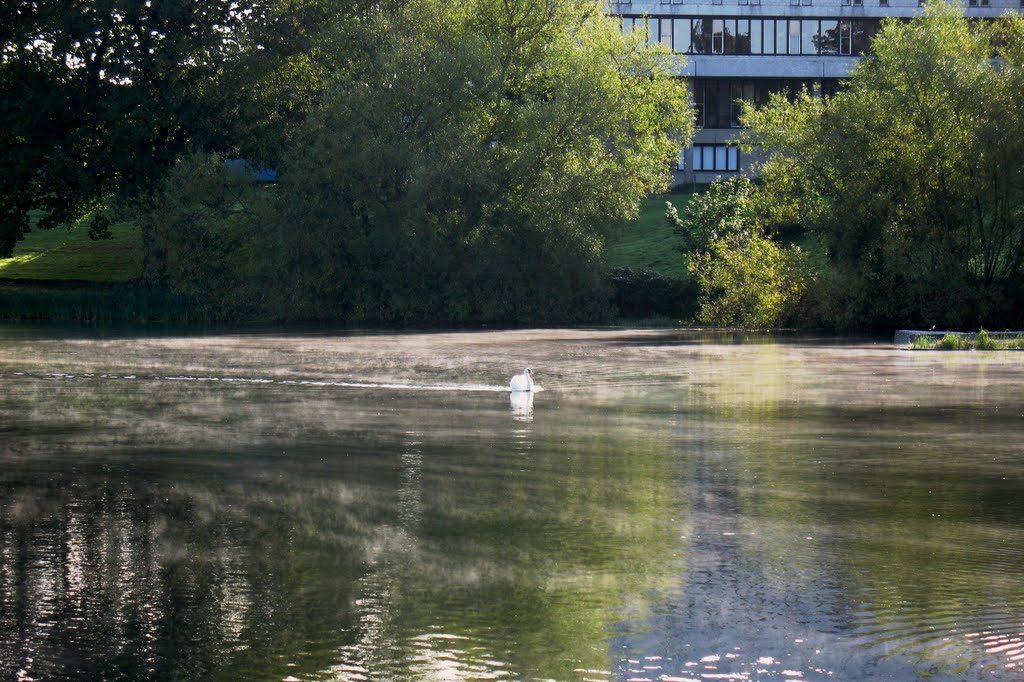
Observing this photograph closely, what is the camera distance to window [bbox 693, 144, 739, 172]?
108 m

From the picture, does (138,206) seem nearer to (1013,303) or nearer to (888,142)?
(888,142)

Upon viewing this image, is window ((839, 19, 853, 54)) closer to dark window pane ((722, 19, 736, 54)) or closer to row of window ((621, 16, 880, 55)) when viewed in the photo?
row of window ((621, 16, 880, 55))

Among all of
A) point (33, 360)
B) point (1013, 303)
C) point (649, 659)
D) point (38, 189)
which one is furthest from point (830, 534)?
point (38, 189)

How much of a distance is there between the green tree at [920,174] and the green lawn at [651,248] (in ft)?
42.4

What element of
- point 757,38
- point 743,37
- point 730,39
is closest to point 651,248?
point 730,39

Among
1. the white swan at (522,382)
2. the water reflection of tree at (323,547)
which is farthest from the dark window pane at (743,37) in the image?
the water reflection of tree at (323,547)

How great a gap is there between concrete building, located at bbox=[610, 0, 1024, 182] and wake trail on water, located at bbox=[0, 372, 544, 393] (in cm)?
8209

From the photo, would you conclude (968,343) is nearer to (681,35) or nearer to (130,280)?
(130,280)

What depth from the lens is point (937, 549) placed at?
33.1ft

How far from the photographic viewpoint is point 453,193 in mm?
53469

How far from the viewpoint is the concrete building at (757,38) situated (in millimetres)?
106750

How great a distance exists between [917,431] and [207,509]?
31.5 feet

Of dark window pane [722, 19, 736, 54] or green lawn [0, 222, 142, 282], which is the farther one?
dark window pane [722, 19, 736, 54]

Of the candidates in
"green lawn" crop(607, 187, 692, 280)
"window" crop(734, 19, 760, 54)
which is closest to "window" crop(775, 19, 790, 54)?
"window" crop(734, 19, 760, 54)
